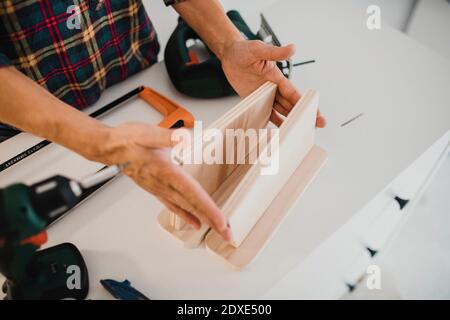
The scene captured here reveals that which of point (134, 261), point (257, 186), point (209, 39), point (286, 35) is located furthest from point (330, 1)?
point (134, 261)

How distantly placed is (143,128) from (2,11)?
1.39ft

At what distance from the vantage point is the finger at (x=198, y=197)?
1.69ft

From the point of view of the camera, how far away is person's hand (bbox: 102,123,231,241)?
0.50 m

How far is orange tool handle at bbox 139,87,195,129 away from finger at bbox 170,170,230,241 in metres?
0.33

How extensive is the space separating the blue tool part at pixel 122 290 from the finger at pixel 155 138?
26 centimetres

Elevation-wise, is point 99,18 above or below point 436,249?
above

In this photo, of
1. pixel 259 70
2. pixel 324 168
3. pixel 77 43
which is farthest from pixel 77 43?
pixel 324 168

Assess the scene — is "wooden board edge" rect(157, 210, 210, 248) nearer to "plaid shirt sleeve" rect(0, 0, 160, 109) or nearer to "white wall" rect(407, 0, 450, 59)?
"plaid shirt sleeve" rect(0, 0, 160, 109)

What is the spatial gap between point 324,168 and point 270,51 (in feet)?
0.92

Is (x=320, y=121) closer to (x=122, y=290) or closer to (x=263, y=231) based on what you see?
(x=263, y=231)

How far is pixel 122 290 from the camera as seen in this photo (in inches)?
23.4

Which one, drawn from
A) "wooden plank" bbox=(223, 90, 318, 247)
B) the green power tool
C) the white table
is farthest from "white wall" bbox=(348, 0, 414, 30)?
"wooden plank" bbox=(223, 90, 318, 247)
